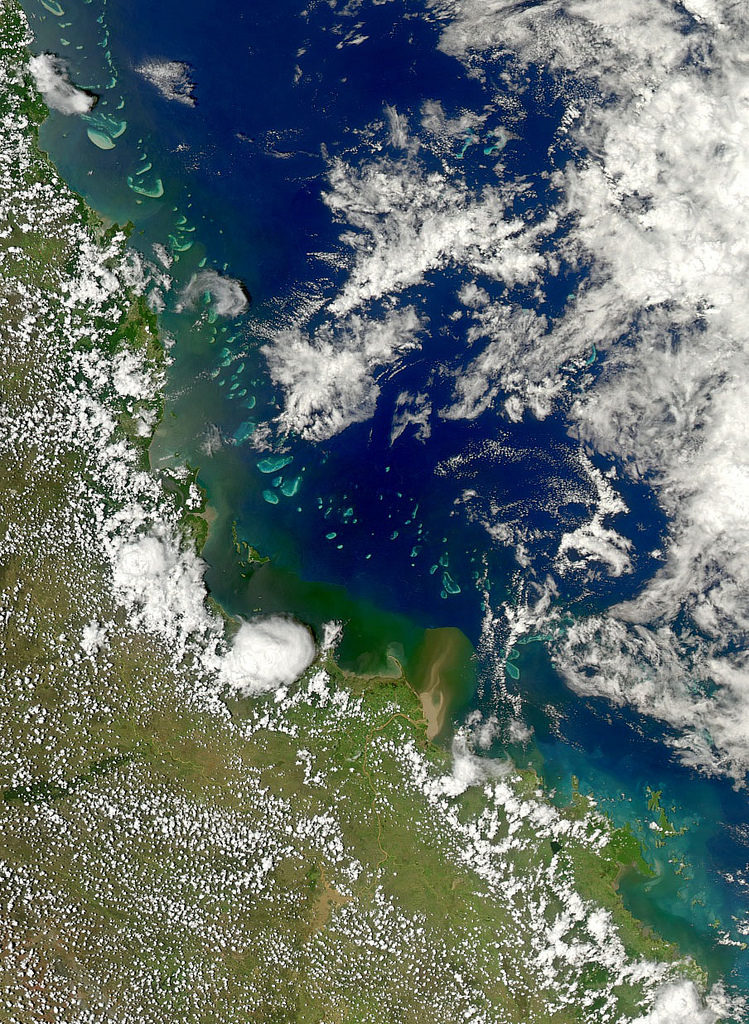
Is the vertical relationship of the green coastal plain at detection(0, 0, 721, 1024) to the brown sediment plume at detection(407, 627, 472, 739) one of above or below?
below

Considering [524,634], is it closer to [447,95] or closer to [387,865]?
[387,865]

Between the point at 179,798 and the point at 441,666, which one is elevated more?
the point at 441,666

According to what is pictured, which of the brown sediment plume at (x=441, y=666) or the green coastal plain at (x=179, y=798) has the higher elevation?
the brown sediment plume at (x=441, y=666)

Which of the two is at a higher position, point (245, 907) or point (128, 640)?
point (128, 640)

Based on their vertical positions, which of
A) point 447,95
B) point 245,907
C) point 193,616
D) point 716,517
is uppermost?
point 447,95

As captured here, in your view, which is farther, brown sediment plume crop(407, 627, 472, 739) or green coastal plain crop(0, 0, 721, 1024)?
brown sediment plume crop(407, 627, 472, 739)

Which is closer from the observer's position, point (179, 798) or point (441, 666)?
point (179, 798)

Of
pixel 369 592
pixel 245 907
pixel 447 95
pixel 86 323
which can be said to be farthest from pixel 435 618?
pixel 447 95

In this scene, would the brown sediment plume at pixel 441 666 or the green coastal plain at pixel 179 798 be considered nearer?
the green coastal plain at pixel 179 798
